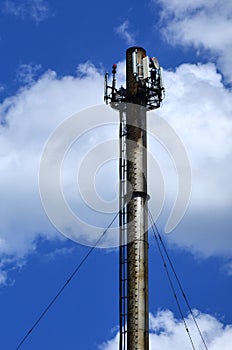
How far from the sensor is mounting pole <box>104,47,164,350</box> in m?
51.5

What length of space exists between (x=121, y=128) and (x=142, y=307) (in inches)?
508

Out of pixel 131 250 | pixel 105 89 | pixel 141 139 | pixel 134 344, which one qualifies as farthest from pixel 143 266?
pixel 105 89

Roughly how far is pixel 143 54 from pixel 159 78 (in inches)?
86.2

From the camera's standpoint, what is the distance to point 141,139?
55906mm

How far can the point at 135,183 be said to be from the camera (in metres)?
54.4

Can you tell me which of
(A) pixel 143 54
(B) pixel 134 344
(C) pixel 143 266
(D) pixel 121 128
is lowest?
(B) pixel 134 344

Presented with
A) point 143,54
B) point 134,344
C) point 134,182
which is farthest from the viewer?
point 143,54

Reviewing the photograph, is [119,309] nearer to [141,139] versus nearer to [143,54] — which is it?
[141,139]

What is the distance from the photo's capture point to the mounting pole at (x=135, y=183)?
169 feet

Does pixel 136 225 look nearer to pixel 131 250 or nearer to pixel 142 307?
pixel 131 250

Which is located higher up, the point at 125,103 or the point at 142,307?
the point at 125,103

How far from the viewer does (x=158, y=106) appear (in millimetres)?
57531

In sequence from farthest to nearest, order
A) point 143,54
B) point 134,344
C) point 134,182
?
point 143,54 → point 134,182 → point 134,344

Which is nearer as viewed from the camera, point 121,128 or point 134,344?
point 134,344
